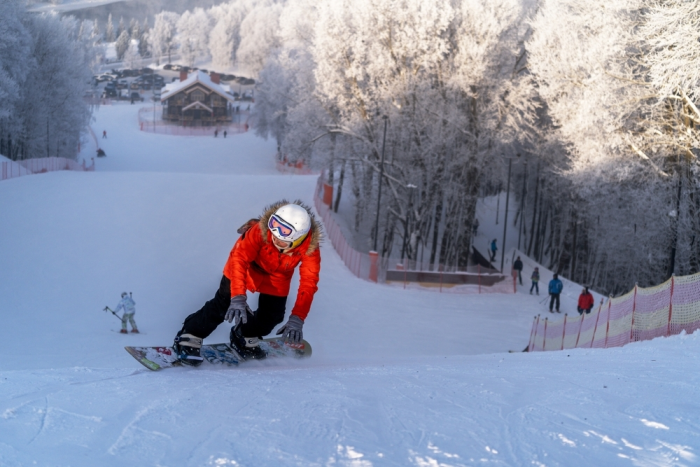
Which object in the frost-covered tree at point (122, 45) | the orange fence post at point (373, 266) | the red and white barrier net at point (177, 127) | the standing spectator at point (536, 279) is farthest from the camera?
the frost-covered tree at point (122, 45)

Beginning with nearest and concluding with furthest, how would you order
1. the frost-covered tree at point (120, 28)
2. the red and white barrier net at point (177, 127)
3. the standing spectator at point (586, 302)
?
1. the standing spectator at point (586, 302)
2. the red and white barrier net at point (177, 127)
3. the frost-covered tree at point (120, 28)

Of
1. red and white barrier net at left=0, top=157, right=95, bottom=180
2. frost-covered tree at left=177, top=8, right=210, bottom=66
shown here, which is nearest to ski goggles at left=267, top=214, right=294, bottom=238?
red and white barrier net at left=0, top=157, right=95, bottom=180

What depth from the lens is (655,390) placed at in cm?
501

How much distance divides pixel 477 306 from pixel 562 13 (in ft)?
43.7

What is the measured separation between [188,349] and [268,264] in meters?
1.16

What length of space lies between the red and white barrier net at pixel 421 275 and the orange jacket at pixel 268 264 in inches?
696

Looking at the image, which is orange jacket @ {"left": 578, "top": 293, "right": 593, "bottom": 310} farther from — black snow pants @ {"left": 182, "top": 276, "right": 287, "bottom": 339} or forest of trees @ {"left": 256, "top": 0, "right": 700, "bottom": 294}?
black snow pants @ {"left": 182, "top": 276, "right": 287, "bottom": 339}

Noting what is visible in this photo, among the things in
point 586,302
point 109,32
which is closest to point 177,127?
point 586,302

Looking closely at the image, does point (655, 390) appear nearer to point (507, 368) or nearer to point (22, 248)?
point (507, 368)


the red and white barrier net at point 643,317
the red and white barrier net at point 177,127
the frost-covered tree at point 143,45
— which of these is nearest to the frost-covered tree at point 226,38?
the frost-covered tree at point 143,45

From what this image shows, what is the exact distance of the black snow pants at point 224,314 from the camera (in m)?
6.23

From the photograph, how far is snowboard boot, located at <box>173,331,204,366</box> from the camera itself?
6.32 m

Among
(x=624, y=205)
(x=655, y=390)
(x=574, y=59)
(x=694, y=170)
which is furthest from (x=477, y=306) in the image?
(x=655, y=390)

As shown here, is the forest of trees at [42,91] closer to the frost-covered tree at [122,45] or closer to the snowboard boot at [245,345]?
the snowboard boot at [245,345]
